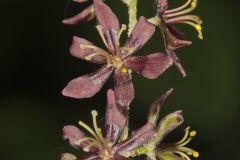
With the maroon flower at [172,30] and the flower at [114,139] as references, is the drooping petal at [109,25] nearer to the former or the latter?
the maroon flower at [172,30]

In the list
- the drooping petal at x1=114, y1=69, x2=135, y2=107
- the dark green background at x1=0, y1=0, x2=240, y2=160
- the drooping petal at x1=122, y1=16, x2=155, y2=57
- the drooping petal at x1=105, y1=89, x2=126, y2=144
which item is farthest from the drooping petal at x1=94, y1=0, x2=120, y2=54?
the dark green background at x1=0, y1=0, x2=240, y2=160

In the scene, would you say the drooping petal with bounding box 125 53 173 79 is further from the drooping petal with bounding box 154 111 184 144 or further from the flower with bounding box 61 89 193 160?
the drooping petal with bounding box 154 111 184 144

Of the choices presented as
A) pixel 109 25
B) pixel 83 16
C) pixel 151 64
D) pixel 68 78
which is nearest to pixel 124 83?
pixel 151 64

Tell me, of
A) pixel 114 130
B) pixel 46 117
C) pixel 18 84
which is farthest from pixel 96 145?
pixel 18 84

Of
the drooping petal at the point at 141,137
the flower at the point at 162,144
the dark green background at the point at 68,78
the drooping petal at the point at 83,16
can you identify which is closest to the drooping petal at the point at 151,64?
the flower at the point at 162,144

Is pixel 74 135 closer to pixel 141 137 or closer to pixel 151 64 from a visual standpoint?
pixel 141 137

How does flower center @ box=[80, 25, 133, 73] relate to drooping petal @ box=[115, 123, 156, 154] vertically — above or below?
above

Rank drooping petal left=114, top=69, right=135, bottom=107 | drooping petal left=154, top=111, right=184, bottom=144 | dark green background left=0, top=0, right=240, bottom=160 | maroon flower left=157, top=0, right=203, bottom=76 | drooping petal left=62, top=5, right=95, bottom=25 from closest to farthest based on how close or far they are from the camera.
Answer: drooping petal left=114, top=69, right=135, bottom=107 < maroon flower left=157, top=0, right=203, bottom=76 < drooping petal left=154, top=111, right=184, bottom=144 < drooping petal left=62, top=5, right=95, bottom=25 < dark green background left=0, top=0, right=240, bottom=160
